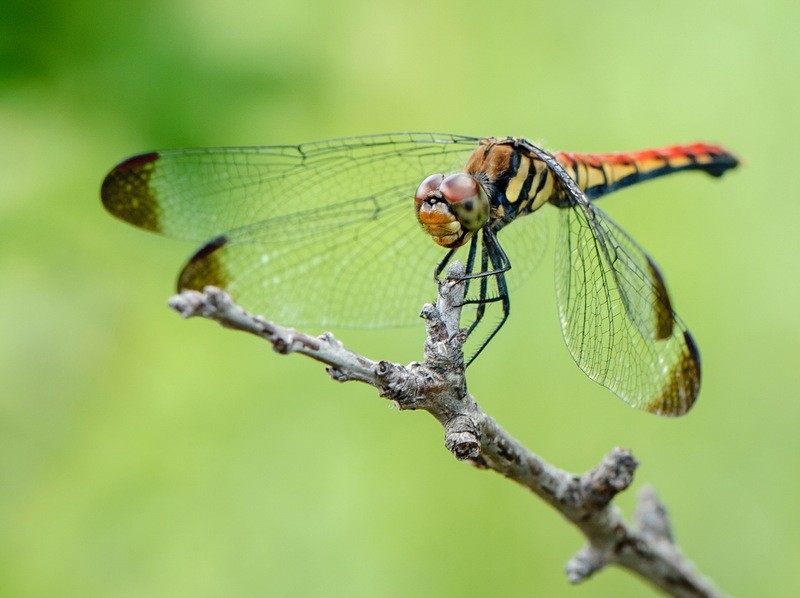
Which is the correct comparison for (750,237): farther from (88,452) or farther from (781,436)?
(88,452)

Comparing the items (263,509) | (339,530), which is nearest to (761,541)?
(339,530)

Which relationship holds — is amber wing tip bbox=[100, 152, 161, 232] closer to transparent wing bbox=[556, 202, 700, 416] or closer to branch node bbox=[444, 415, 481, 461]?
transparent wing bbox=[556, 202, 700, 416]

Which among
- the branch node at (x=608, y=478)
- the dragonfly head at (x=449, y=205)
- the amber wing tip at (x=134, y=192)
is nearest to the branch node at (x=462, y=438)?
the branch node at (x=608, y=478)

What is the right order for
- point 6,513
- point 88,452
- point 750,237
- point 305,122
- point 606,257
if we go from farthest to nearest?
1. point 750,237
2. point 305,122
3. point 88,452
4. point 6,513
5. point 606,257

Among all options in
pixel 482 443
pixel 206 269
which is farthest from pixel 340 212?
pixel 482 443

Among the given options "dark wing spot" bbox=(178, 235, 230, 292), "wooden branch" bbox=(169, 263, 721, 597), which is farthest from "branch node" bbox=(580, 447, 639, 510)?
"dark wing spot" bbox=(178, 235, 230, 292)

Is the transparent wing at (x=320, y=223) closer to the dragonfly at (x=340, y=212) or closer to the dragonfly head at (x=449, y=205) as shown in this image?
the dragonfly at (x=340, y=212)

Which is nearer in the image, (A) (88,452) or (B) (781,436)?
(A) (88,452)
